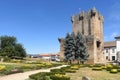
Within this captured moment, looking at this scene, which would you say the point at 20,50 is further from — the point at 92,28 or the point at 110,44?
the point at 110,44

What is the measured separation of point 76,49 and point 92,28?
16.1 metres

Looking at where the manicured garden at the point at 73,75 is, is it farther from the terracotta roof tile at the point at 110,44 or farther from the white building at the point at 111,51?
the terracotta roof tile at the point at 110,44

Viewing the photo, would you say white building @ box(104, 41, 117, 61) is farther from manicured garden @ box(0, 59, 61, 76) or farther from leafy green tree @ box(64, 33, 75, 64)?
manicured garden @ box(0, 59, 61, 76)

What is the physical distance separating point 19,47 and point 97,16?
2110 centimetres

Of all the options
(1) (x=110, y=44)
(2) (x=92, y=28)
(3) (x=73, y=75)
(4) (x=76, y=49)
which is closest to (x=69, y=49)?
(4) (x=76, y=49)

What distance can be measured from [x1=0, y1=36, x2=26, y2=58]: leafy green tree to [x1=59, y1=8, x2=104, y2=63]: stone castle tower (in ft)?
33.3

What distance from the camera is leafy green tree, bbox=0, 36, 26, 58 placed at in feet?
→ 174

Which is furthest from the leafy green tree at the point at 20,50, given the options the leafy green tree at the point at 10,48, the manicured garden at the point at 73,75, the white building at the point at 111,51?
the white building at the point at 111,51

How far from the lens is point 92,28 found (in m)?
57.0

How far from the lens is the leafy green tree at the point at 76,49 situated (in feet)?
138

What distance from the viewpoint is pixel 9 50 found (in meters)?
53.4

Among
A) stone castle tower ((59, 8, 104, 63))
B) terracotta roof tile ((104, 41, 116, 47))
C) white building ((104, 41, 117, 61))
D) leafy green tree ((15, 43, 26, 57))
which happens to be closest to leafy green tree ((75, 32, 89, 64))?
stone castle tower ((59, 8, 104, 63))

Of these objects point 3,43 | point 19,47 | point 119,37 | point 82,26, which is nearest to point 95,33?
point 82,26

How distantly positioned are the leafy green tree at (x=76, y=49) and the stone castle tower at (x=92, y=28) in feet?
33.9
